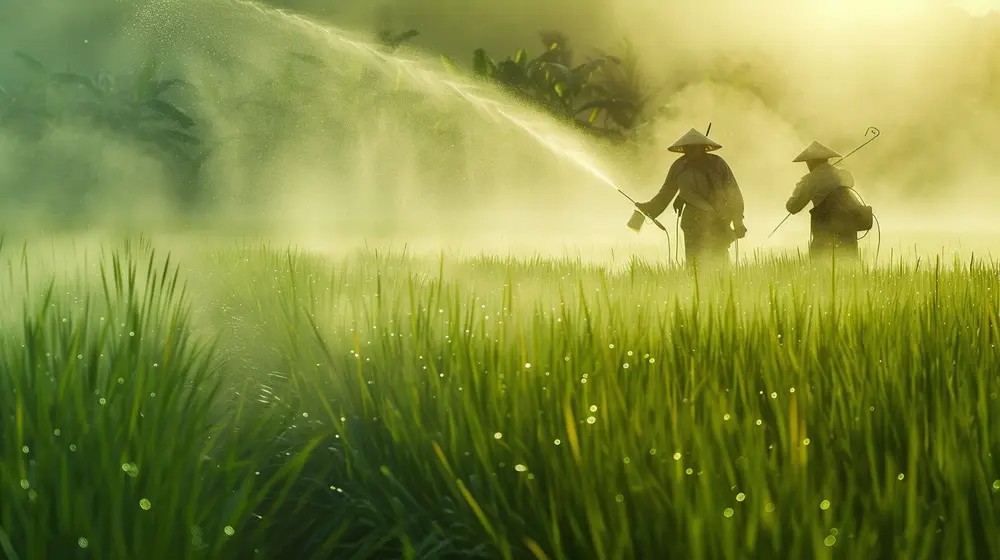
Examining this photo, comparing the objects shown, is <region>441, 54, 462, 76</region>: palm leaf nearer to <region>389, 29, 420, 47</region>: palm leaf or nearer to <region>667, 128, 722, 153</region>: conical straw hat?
<region>389, 29, 420, 47</region>: palm leaf

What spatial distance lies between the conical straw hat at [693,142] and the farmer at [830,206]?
83cm

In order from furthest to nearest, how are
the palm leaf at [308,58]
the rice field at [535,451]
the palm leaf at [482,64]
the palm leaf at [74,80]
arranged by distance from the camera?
the palm leaf at [308,58], the palm leaf at [74,80], the palm leaf at [482,64], the rice field at [535,451]

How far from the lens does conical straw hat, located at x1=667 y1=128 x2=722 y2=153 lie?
839cm

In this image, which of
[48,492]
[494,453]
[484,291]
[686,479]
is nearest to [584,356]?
[494,453]

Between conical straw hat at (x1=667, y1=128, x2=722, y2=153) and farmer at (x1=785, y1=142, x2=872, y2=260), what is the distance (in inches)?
32.7

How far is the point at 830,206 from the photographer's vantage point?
8688mm

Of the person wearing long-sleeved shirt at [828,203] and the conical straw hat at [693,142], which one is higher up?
the conical straw hat at [693,142]

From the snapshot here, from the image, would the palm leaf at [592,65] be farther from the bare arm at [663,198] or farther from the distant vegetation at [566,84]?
the bare arm at [663,198]

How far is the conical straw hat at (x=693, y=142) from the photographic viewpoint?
8391mm

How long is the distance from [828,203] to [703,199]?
1144 mm

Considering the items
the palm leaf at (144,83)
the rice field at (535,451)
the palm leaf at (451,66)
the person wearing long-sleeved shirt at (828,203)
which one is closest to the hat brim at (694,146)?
the person wearing long-sleeved shirt at (828,203)

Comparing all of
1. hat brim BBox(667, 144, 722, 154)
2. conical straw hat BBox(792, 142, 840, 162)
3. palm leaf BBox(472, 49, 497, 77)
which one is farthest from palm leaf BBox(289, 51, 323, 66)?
conical straw hat BBox(792, 142, 840, 162)

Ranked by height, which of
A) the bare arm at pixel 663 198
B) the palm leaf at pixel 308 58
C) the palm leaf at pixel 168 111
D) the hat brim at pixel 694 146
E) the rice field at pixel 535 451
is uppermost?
→ the palm leaf at pixel 308 58

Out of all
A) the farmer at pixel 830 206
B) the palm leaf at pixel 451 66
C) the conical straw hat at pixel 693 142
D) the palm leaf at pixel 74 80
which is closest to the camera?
the conical straw hat at pixel 693 142
